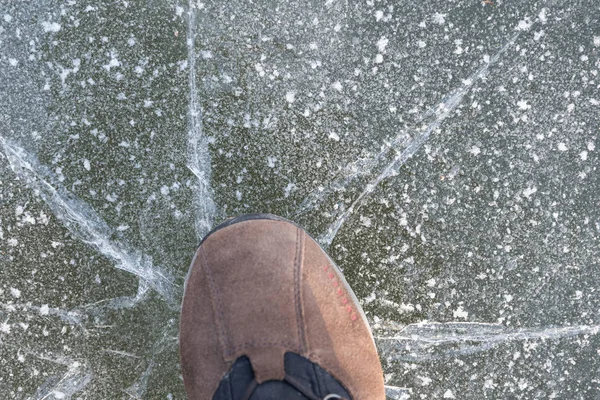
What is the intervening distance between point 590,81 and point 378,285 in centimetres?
109

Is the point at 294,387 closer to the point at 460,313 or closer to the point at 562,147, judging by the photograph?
the point at 460,313

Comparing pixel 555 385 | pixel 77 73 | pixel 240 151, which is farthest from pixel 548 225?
pixel 77 73

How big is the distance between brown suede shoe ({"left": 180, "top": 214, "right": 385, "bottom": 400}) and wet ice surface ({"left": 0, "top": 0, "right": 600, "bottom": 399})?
0.60ft

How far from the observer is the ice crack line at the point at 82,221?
1.67 m

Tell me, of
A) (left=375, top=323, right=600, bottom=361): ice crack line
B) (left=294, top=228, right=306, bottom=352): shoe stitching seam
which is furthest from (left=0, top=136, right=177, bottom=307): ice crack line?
(left=375, top=323, right=600, bottom=361): ice crack line

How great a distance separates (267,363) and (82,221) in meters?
0.86

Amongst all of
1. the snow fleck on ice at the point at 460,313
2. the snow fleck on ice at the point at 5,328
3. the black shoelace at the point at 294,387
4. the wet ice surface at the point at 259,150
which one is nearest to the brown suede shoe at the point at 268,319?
the black shoelace at the point at 294,387

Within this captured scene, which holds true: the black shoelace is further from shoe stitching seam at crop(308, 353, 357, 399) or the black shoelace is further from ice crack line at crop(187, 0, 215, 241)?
ice crack line at crop(187, 0, 215, 241)

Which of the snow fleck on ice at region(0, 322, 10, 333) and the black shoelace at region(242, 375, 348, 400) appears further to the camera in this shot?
the snow fleck on ice at region(0, 322, 10, 333)

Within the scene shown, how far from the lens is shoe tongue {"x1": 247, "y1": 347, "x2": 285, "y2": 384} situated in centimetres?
139

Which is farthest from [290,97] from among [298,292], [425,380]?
[425,380]

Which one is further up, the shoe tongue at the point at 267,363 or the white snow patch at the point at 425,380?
the shoe tongue at the point at 267,363

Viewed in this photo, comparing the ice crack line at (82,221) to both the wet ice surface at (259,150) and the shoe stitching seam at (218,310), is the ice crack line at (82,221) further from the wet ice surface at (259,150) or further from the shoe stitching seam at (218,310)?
the shoe stitching seam at (218,310)

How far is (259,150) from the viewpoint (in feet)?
5.49
